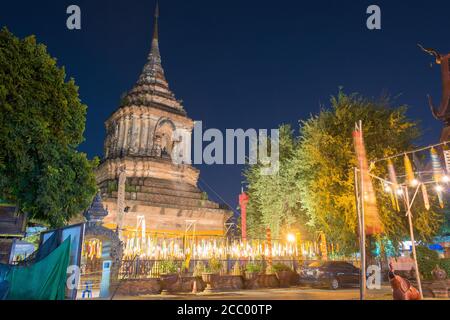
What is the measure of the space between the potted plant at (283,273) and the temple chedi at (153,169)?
9.78m

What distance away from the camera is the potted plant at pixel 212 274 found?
49.9 ft

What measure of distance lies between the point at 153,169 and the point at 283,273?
48.8ft

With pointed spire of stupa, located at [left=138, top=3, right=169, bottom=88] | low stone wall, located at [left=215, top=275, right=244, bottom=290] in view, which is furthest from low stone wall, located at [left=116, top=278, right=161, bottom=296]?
pointed spire of stupa, located at [left=138, top=3, right=169, bottom=88]

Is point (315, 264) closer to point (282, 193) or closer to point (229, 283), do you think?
point (229, 283)

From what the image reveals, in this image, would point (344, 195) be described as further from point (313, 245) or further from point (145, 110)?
point (145, 110)

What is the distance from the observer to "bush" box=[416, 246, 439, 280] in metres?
16.1

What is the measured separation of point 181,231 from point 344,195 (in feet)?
44.2

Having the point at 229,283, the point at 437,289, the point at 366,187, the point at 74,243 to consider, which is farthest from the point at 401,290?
the point at 229,283

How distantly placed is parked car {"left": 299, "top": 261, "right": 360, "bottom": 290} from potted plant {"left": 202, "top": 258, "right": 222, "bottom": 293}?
15.1 ft

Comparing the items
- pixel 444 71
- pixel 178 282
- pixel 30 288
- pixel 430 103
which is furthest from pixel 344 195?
pixel 30 288

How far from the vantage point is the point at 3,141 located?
1170 cm

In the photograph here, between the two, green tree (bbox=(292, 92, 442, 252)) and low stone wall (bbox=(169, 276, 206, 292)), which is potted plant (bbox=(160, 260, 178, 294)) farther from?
green tree (bbox=(292, 92, 442, 252))

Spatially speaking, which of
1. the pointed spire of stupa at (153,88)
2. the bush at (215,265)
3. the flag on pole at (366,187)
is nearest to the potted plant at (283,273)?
the bush at (215,265)

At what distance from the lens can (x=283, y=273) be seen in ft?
59.6
